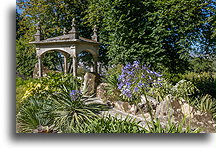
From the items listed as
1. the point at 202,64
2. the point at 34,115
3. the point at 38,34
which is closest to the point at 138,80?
→ the point at 34,115

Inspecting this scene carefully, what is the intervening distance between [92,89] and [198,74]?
235cm

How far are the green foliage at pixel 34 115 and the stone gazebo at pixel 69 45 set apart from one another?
80 centimetres

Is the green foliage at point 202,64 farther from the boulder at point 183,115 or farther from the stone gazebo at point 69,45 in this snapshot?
the stone gazebo at point 69,45

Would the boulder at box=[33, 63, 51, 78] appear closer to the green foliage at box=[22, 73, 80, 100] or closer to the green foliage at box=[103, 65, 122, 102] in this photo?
the green foliage at box=[22, 73, 80, 100]

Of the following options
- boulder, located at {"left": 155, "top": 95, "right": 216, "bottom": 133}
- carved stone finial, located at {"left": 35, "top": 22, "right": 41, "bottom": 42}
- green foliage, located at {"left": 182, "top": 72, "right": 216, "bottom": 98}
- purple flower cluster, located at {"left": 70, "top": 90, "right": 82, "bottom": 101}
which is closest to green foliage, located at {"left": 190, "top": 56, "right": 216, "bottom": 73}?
green foliage, located at {"left": 182, "top": 72, "right": 216, "bottom": 98}

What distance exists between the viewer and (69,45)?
13.0ft

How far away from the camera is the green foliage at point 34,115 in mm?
3350

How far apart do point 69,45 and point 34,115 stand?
4.78 feet

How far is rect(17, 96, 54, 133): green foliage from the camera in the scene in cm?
335

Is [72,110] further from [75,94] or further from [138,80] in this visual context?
[138,80]

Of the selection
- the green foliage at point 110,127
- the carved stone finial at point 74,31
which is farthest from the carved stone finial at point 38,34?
the green foliage at point 110,127

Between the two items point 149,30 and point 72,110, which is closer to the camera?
point 72,110

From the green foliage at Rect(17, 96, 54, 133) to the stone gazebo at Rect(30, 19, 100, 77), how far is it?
800 millimetres

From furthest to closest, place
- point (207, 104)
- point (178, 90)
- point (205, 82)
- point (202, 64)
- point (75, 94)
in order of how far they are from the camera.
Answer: point (202, 64)
point (178, 90)
point (205, 82)
point (207, 104)
point (75, 94)
